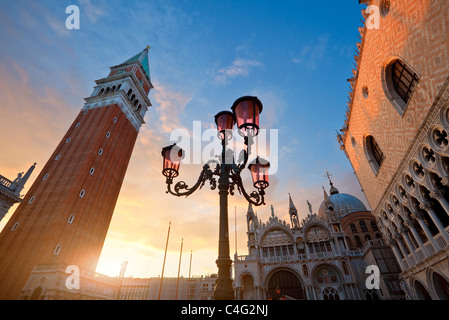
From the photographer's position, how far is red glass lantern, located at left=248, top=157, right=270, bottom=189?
19.8ft

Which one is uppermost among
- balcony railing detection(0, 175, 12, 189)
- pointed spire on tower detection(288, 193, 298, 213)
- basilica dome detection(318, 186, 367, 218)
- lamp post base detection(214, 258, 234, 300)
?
basilica dome detection(318, 186, 367, 218)

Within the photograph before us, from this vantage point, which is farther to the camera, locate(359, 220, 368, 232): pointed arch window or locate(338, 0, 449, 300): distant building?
locate(359, 220, 368, 232): pointed arch window

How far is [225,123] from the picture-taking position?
5930mm

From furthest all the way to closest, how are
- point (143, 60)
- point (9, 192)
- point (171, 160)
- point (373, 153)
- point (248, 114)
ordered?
point (143, 60), point (373, 153), point (9, 192), point (171, 160), point (248, 114)

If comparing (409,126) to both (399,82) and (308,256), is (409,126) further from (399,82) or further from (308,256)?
(308,256)

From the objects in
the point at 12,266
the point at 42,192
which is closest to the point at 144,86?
the point at 42,192

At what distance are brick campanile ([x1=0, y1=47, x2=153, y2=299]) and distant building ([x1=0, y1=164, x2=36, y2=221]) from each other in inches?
321

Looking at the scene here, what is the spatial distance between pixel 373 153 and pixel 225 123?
1620 cm

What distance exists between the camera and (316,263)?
26453 mm

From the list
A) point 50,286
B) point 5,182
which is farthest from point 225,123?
point 50,286

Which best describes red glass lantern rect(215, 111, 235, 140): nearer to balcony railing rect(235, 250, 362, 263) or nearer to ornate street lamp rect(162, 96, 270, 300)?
ornate street lamp rect(162, 96, 270, 300)

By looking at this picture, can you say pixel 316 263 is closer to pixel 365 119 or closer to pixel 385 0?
pixel 365 119

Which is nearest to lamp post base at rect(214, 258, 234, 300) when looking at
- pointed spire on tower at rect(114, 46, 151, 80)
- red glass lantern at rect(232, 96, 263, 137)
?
red glass lantern at rect(232, 96, 263, 137)
